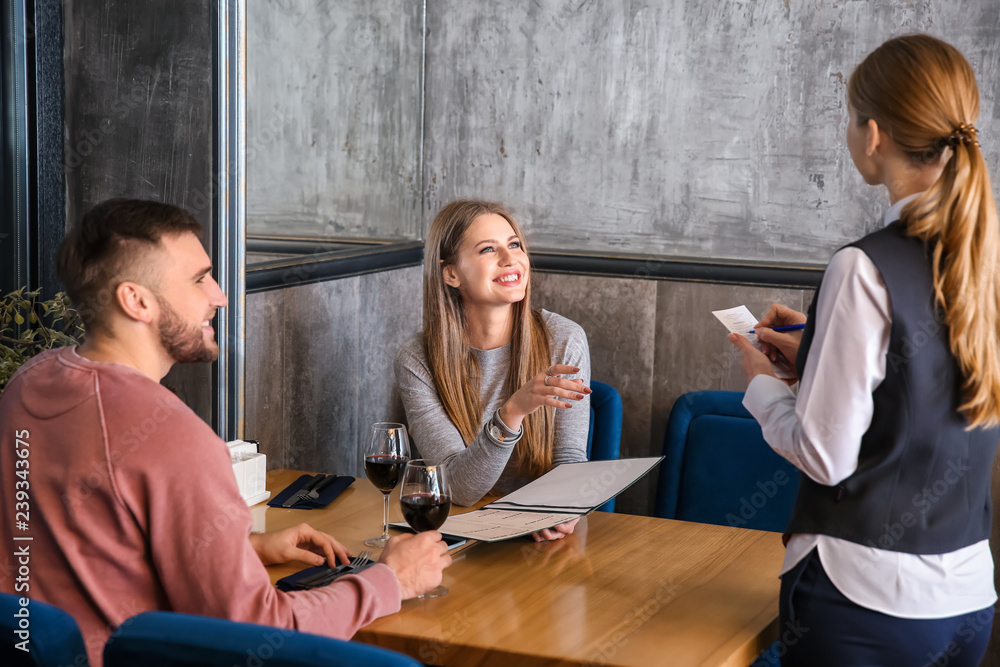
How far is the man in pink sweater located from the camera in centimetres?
110

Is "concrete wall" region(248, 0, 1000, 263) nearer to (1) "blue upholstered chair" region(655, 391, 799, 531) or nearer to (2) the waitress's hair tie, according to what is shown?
(1) "blue upholstered chair" region(655, 391, 799, 531)

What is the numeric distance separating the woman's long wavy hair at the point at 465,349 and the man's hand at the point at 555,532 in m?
0.45

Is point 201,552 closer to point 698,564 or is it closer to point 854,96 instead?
point 698,564

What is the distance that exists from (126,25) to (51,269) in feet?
1.78

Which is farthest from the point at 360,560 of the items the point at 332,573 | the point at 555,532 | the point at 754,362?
the point at 754,362

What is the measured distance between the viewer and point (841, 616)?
1.19 meters

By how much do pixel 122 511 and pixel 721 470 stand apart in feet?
5.17

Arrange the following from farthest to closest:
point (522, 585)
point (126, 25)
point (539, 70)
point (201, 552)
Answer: point (539, 70) < point (126, 25) < point (522, 585) < point (201, 552)

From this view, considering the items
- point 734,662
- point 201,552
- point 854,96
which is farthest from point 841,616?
point 201,552

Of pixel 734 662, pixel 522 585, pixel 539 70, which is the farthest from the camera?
pixel 539 70

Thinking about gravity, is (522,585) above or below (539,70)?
below

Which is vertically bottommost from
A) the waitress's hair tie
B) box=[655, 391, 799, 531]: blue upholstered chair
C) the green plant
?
box=[655, 391, 799, 531]: blue upholstered chair

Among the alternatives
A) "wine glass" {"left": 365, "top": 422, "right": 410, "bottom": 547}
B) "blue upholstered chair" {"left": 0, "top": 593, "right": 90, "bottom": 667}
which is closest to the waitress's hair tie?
"wine glass" {"left": 365, "top": 422, "right": 410, "bottom": 547}

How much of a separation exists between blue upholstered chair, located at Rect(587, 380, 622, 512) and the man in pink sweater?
3.80 feet
